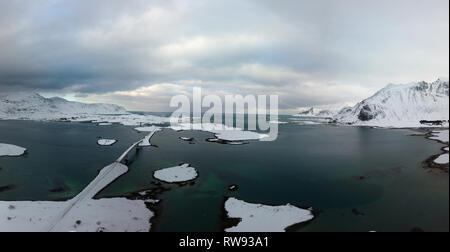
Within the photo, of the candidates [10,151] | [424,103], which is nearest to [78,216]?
[424,103]

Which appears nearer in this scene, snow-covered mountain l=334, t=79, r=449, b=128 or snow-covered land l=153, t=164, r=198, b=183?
snow-covered mountain l=334, t=79, r=449, b=128

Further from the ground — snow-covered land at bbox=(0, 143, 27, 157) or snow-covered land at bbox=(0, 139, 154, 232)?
snow-covered land at bbox=(0, 143, 27, 157)

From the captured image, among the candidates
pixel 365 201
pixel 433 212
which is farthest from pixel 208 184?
Answer: pixel 433 212

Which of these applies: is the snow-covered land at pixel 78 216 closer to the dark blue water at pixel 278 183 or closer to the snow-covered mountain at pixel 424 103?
the dark blue water at pixel 278 183

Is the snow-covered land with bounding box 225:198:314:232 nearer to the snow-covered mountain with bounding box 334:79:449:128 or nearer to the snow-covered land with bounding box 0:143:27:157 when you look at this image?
the snow-covered mountain with bounding box 334:79:449:128

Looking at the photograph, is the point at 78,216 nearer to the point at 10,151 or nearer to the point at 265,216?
the point at 265,216

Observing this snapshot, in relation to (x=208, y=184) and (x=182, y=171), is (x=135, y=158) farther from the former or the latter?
(x=208, y=184)

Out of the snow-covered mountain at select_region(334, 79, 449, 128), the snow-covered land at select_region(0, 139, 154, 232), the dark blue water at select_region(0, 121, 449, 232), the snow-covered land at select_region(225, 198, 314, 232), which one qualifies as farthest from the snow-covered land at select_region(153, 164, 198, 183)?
the snow-covered mountain at select_region(334, 79, 449, 128)
